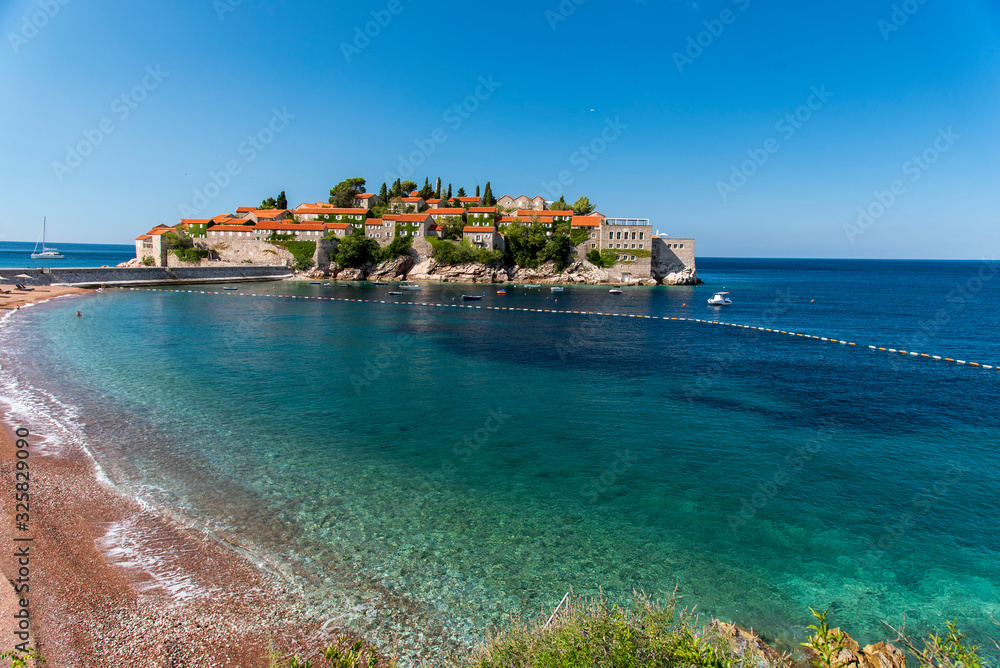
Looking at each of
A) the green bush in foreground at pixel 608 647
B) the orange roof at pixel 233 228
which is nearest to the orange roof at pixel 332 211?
the orange roof at pixel 233 228

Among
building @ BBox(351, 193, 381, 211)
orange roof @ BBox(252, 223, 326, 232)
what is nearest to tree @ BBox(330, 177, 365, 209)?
building @ BBox(351, 193, 381, 211)

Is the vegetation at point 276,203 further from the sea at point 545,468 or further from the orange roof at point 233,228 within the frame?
the sea at point 545,468

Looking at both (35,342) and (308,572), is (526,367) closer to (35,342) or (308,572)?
(308,572)

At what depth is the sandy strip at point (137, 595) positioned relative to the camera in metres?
8.34

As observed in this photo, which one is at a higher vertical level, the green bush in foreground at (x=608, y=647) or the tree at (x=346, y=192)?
the tree at (x=346, y=192)

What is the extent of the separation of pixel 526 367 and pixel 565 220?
3475 inches

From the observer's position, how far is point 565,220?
114188 mm

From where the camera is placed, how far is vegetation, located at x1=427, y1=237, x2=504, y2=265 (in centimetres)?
10556

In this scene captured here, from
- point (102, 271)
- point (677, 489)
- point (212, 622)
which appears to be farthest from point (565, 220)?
point (212, 622)

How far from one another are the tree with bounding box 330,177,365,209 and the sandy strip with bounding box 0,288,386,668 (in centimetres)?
12690

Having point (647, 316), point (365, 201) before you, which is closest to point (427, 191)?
point (365, 201)

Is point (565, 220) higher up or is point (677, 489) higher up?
point (565, 220)

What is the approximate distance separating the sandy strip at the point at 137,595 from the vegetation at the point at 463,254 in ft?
311

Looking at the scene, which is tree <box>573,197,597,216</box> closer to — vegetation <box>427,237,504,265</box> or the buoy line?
vegetation <box>427,237,504,265</box>
